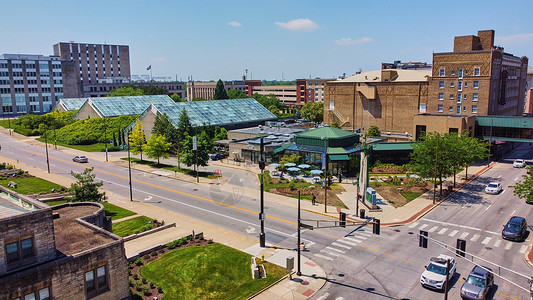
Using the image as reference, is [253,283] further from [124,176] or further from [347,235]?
[124,176]

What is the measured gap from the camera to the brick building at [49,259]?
62.4 feet

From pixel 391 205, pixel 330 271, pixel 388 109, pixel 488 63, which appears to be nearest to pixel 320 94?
pixel 388 109

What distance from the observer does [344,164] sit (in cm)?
5822

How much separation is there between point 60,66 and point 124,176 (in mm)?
114507

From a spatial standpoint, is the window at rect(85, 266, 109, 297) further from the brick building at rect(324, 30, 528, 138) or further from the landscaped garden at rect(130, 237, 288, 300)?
the brick building at rect(324, 30, 528, 138)

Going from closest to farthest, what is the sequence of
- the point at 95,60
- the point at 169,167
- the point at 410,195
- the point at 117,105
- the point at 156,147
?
the point at 410,195
the point at 156,147
the point at 169,167
the point at 117,105
the point at 95,60

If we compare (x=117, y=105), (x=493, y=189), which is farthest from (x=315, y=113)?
(x=493, y=189)

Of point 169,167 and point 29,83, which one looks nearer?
point 169,167

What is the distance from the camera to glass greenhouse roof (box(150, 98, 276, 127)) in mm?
84387

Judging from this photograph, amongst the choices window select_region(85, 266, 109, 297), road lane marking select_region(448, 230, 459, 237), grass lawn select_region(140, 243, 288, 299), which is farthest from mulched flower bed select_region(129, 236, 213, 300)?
road lane marking select_region(448, 230, 459, 237)

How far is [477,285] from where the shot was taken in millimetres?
24656

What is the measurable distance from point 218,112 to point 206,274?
68.6 m

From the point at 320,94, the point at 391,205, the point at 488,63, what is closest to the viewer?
the point at 391,205

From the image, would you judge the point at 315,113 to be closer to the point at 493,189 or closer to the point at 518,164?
the point at 518,164
